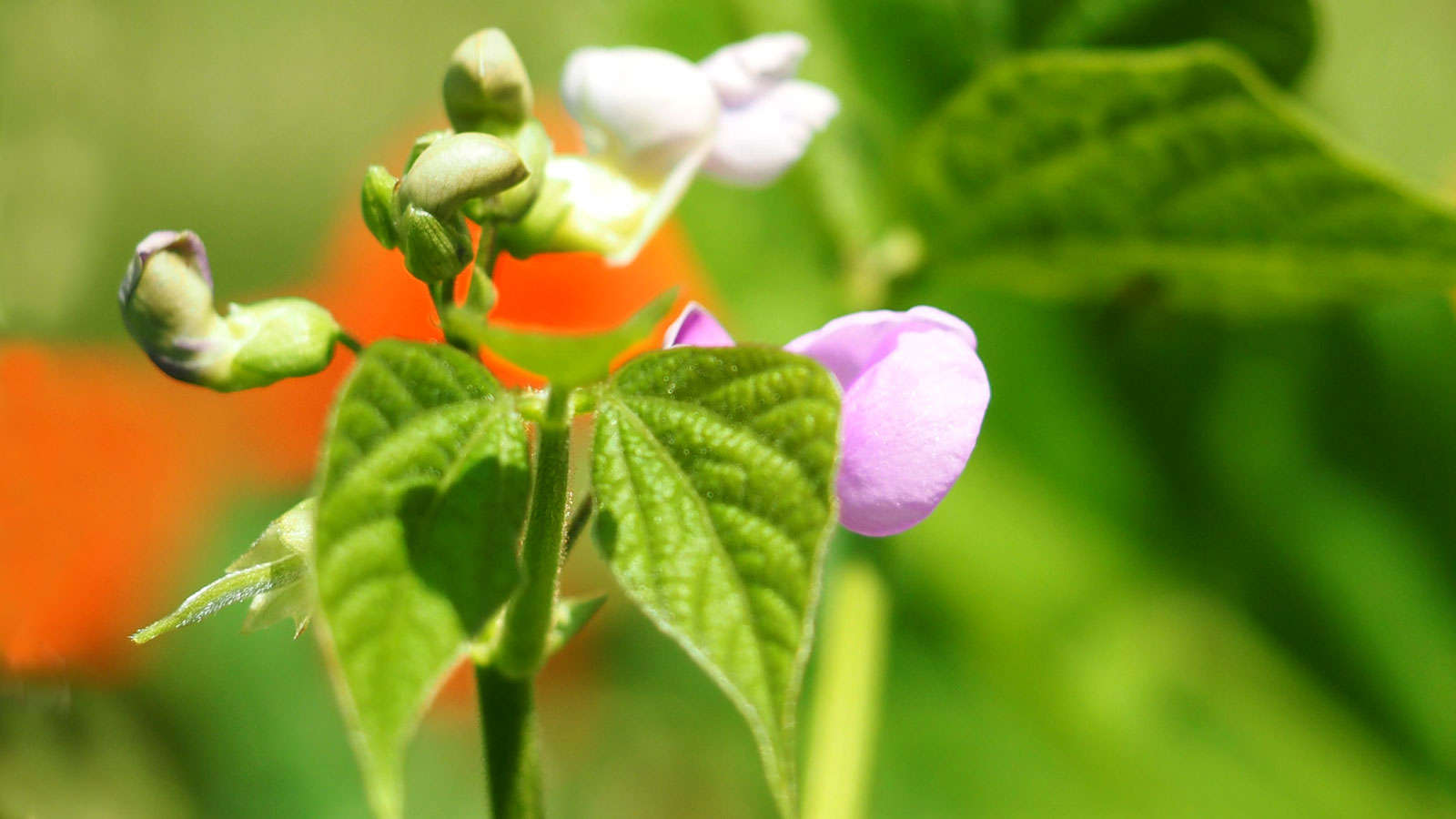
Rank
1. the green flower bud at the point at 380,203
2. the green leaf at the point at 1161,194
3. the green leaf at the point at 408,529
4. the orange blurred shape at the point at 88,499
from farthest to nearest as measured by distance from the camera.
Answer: the orange blurred shape at the point at 88,499, the green leaf at the point at 1161,194, the green flower bud at the point at 380,203, the green leaf at the point at 408,529

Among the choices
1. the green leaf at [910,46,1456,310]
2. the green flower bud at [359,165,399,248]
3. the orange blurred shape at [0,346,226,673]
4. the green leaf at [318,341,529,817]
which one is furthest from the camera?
the orange blurred shape at [0,346,226,673]

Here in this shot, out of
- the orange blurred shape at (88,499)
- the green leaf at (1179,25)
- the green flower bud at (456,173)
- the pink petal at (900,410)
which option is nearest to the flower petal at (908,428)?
the pink petal at (900,410)

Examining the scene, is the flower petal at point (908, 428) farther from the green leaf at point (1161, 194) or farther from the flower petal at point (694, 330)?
the green leaf at point (1161, 194)

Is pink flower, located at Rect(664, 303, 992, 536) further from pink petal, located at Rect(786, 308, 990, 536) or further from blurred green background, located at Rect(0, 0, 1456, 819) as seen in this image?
blurred green background, located at Rect(0, 0, 1456, 819)

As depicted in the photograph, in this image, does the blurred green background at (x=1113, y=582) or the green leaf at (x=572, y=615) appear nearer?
the green leaf at (x=572, y=615)

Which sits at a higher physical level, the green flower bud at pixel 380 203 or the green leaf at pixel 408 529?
the green flower bud at pixel 380 203

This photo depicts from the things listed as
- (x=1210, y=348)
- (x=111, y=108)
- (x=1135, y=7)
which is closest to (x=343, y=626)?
(x=1135, y=7)

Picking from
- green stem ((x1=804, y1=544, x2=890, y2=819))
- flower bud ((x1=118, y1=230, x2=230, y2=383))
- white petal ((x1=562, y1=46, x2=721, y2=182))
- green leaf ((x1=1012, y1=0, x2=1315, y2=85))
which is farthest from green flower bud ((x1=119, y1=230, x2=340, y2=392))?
green leaf ((x1=1012, y1=0, x2=1315, y2=85))
